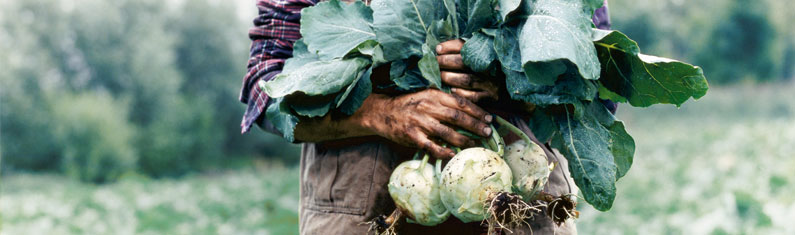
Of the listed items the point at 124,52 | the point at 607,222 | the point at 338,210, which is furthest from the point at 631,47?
the point at 124,52

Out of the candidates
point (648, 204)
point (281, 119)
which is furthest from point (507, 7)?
point (648, 204)

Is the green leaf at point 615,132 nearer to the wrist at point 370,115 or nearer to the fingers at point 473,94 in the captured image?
the fingers at point 473,94

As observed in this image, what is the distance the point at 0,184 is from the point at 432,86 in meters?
27.5

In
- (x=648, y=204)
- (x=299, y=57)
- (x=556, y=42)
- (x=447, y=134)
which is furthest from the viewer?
(x=648, y=204)

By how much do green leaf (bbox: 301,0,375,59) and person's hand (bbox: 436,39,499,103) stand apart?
0.79 ft

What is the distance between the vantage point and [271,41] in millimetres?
2053

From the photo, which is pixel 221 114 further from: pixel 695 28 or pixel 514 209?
pixel 514 209

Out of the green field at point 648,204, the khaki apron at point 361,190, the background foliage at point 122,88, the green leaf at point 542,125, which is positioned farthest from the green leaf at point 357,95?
the background foliage at point 122,88

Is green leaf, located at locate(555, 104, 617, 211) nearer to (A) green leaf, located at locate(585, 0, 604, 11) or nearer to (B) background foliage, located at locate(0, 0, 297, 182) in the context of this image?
(A) green leaf, located at locate(585, 0, 604, 11)

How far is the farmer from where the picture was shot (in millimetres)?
1745

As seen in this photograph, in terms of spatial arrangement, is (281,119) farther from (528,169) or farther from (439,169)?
(528,169)

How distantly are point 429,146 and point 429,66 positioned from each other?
21 cm

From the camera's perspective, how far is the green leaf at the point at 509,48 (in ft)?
5.44

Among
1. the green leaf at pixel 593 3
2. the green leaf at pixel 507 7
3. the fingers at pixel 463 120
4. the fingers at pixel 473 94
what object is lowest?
the fingers at pixel 463 120
